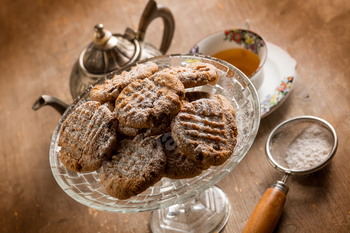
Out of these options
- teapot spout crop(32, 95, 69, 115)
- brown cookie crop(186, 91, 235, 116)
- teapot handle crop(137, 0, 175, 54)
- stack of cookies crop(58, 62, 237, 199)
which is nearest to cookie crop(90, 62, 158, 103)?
stack of cookies crop(58, 62, 237, 199)

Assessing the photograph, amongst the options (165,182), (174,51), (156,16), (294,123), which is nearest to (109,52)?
(156,16)

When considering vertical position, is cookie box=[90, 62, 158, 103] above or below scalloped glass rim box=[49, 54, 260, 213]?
above

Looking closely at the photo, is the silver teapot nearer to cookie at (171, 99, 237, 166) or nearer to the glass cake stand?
the glass cake stand

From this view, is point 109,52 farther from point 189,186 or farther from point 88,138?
point 189,186

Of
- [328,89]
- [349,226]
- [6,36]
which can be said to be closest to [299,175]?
[349,226]

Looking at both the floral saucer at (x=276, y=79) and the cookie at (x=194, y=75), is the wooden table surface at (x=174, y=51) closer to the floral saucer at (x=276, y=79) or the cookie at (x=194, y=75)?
the floral saucer at (x=276, y=79)

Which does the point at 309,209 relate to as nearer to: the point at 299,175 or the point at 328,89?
the point at 299,175

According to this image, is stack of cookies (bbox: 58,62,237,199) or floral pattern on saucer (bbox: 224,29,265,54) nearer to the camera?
stack of cookies (bbox: 58,62,237,199)
